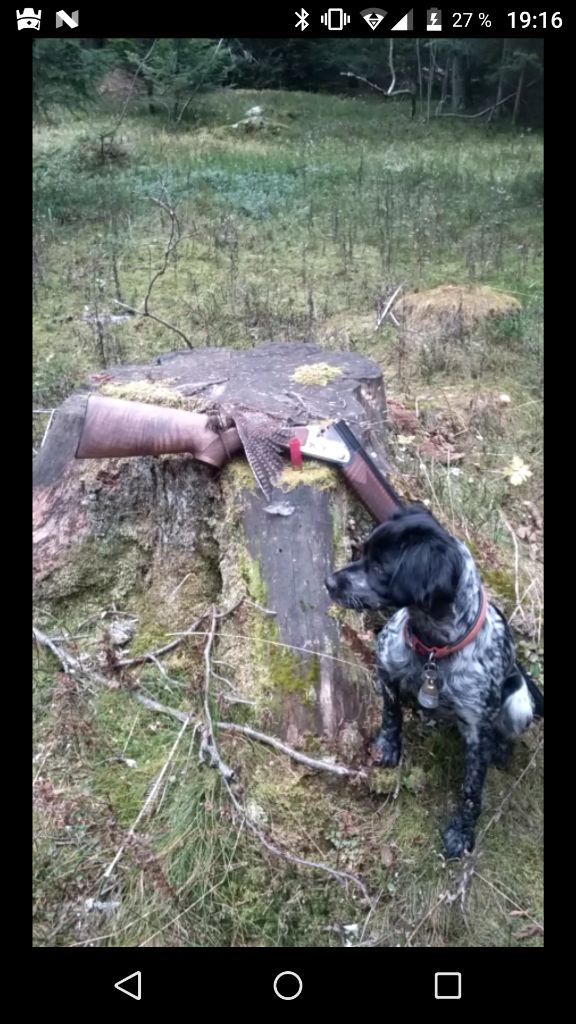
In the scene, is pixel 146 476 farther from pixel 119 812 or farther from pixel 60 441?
pixel 119 812

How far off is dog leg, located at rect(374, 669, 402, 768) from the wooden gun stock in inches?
55.1

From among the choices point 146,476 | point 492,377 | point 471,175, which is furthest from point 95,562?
point 471,175

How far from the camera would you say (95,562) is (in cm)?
450

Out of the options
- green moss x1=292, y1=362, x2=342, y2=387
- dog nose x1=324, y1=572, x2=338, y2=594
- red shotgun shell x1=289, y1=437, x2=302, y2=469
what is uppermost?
green moss x1=292, y1=362, x2=342, y2=387

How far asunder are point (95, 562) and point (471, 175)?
10624 millimetres

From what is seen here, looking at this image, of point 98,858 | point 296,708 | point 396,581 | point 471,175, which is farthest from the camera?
point 471,175

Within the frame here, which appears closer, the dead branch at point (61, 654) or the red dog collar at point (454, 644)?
the red dog collar at point (454, 644)

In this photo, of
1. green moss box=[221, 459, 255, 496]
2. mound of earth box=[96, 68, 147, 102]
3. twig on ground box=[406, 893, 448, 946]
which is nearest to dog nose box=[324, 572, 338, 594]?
green moss box=[221, 459, 255, 496]

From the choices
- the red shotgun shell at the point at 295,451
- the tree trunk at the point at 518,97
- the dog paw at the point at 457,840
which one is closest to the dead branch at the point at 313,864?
the dog paw at the point at 457,840
